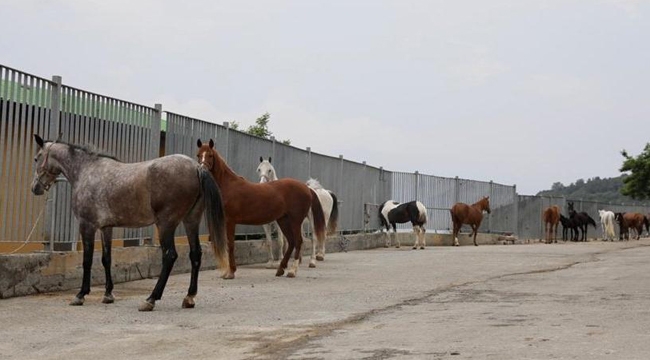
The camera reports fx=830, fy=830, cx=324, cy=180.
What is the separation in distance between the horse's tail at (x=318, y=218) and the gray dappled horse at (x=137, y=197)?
5522 millimetres

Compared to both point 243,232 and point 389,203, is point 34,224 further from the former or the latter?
point 389,203

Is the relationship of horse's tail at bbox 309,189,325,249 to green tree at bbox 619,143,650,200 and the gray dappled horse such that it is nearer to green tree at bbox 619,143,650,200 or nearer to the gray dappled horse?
the gray dappled horse

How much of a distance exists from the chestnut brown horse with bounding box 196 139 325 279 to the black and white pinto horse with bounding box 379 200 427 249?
1225cm

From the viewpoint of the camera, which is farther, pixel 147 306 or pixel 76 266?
pixel 76 266

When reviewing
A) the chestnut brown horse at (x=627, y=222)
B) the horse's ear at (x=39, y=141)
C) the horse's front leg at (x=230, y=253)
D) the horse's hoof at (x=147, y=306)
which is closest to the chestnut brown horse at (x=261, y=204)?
the horse's front leg at (x=230, y=253)

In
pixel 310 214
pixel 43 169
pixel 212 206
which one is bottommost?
pixel 212 206

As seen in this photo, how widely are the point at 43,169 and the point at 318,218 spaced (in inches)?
257

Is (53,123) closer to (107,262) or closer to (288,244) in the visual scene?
(107,262)

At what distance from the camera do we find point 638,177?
50.2 metres

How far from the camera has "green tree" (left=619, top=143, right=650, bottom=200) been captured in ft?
164

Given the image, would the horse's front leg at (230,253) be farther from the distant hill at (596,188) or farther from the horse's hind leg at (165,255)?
the distant hill at (596,188)

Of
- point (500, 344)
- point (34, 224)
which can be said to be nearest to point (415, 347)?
point (500, 344)

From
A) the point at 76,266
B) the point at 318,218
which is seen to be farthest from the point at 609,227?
the point at 76,266

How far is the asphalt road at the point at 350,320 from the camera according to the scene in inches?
246
